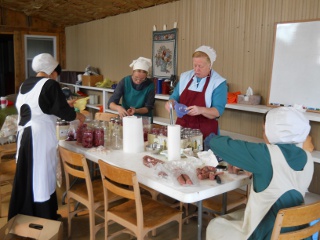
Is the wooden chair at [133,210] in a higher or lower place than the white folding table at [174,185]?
lower

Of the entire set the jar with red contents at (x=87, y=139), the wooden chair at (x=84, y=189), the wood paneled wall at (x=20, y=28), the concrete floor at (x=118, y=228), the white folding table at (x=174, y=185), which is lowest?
the concrete floor at (x=118, y=228)

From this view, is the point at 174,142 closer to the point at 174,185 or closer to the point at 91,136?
the point at 174,185

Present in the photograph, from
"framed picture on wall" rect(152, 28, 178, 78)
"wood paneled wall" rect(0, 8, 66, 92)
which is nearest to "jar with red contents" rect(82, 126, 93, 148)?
"framed picture on wall" rect(152, 28, 178, 78)

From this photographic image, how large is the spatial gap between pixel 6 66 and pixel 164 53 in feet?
14.3

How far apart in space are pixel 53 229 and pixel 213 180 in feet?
3.84

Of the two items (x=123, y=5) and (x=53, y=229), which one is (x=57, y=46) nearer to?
(x=123, y=5)

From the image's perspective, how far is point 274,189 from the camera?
166 cm

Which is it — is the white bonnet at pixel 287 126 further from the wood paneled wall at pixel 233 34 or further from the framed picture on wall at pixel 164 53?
the framed picture on wall at pixel 164 53

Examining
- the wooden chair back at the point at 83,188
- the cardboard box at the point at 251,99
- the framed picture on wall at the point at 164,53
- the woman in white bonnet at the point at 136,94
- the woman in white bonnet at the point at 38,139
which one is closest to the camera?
the wooden chair back at the point at 83,188

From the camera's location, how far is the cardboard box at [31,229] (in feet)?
7.35

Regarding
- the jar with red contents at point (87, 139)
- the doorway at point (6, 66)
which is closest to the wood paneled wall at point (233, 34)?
the jar with red contents at point (87, 139)

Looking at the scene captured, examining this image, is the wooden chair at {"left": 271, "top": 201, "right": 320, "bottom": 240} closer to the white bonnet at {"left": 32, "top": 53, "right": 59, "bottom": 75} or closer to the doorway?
the white bonnet at {"left": 32, "top": 53, "right": 59, "bottom": 75}

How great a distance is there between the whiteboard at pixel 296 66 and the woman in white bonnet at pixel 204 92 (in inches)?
34.2

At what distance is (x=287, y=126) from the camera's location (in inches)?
64.7
